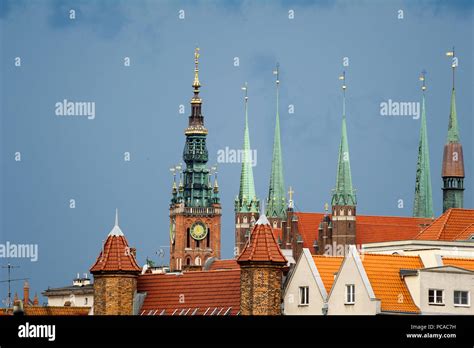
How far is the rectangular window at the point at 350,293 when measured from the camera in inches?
3905

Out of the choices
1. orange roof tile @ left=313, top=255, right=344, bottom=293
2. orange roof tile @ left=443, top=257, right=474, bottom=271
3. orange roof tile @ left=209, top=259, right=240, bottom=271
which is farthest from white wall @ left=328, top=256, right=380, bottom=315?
orange roof tile @ left=209, top=259, right=240, bottom=271

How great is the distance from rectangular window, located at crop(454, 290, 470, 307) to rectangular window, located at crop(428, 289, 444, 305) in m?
0.63

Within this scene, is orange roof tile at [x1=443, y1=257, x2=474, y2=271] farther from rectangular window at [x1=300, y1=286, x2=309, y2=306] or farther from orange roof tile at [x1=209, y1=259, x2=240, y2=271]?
orange roof tile at [x1=209, y1=259, x2=240, y2=271]

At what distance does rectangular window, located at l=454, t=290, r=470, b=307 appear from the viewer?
100062 mm

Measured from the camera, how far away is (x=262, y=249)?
10456cm

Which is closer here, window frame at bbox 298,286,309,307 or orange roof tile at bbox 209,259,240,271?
window frame at bbox 298,286,309,307

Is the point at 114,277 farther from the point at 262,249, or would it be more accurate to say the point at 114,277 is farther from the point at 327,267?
the point at 327,267

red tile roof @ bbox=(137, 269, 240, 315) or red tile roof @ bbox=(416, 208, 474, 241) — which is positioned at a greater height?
red tile roof @ bbox=(416, 208, 474, 241)

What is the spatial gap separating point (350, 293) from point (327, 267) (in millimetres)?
5324

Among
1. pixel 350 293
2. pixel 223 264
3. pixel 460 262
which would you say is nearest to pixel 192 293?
pixel 460 262

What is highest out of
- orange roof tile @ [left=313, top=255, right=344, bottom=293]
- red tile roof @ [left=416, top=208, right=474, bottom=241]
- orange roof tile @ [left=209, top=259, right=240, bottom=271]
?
red tile roof @ [left=416, top=208, right=474, bottom=241]

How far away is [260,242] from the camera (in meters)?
105
